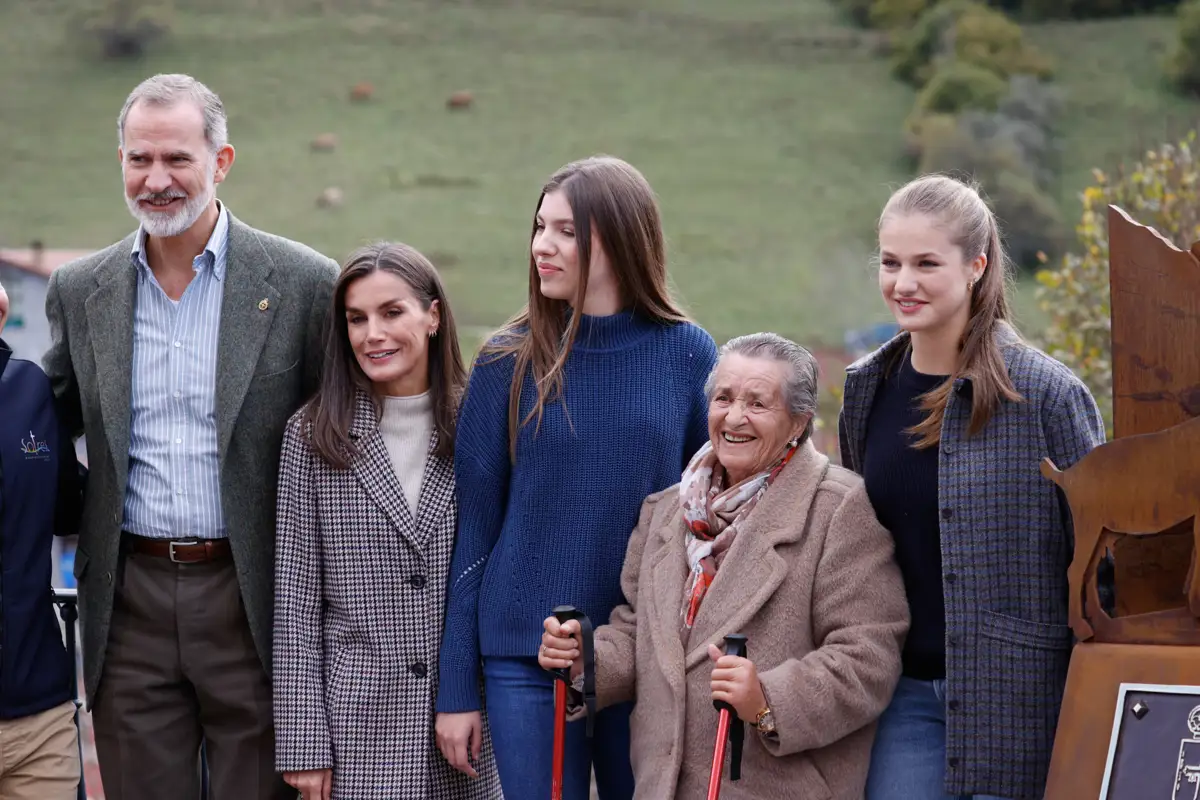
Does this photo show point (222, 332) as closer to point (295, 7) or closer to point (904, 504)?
point (904, 504)

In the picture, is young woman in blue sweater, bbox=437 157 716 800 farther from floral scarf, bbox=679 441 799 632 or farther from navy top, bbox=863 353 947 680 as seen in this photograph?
navy top, bbox=863 353 947 680

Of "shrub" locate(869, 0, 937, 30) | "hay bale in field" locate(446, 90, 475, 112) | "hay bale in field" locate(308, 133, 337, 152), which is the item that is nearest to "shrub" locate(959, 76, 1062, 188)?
"shrub" locate(869, 0, 937, 30)

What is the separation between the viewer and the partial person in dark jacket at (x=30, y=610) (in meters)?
3.08

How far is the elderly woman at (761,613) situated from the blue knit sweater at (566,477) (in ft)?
0.38

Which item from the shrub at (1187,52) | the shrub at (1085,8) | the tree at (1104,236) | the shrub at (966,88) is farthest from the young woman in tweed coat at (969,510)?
the shrub at (1085,8)

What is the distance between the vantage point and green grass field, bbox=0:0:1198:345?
12.8 meters

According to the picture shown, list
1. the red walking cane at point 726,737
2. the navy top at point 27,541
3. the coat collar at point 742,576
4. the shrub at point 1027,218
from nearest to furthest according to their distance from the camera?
the red walking cane at point 726,737 < the coat collar at point 742,576 < the navy top at point 27,541 < the shrub at point 1027,218

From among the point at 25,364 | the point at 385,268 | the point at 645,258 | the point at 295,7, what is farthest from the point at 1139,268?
the point at 295,7

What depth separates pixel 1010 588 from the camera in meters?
2.61

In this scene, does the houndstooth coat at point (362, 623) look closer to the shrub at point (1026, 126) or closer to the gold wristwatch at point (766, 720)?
the gold wristwatch at point (766, 720)

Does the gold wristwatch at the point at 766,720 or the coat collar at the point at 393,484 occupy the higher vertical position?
the coat collar at the point at 393,484

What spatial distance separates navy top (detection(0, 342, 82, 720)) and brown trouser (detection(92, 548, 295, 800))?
13 cm

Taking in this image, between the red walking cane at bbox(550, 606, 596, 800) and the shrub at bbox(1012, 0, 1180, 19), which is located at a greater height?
the shrub at bbox(1012, 0, 1180, 19)

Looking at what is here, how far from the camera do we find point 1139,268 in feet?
8.36
